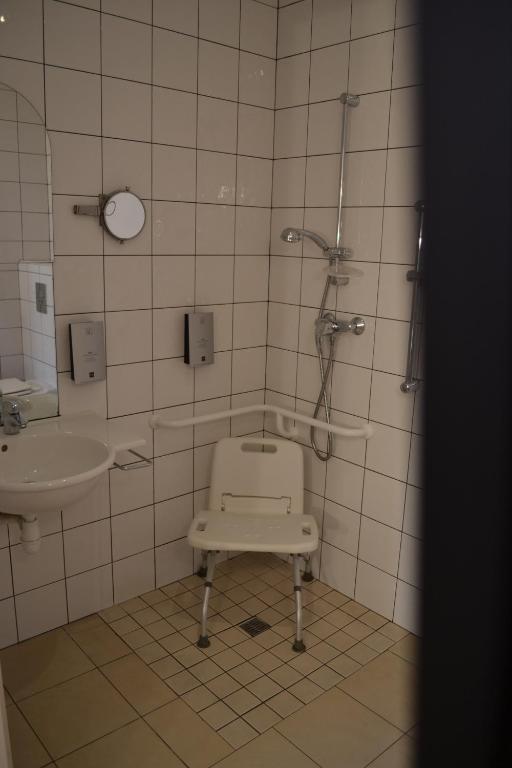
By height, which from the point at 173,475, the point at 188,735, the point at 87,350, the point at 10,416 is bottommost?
the point at 188,735

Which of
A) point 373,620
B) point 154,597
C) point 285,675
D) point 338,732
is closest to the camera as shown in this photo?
point 338,732

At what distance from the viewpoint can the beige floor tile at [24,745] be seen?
5.83 feet

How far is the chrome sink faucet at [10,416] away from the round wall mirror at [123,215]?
679 mm

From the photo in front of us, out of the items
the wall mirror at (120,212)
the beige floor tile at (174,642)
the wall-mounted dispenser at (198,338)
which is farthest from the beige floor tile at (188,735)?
the wall mirror at (120,212)

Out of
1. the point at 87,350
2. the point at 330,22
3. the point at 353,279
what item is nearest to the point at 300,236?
the point at 353,279

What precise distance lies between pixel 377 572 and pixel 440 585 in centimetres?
246

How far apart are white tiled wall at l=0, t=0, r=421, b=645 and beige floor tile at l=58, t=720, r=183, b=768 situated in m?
0.61

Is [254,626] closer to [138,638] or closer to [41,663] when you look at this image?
[138,638]

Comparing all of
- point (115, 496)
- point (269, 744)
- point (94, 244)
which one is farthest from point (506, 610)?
point (115, 496)

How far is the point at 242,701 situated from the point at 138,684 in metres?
0.35

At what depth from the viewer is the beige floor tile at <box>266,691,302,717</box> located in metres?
2.01

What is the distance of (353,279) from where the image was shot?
7.96 feet

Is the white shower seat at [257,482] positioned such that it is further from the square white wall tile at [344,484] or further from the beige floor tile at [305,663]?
the beige floor tile at [305,663]

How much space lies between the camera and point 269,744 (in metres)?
1.88
